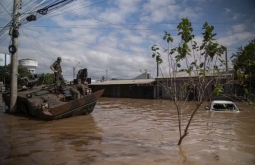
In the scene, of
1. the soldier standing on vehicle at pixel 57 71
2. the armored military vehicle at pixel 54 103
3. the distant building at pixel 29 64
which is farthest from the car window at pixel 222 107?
the distant building at pixel 29 64

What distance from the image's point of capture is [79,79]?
13.9 metres

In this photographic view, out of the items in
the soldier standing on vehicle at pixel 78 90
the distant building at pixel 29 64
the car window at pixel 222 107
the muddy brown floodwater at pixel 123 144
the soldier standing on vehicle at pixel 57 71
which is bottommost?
the muddy brown floodwater at pixel 123 144

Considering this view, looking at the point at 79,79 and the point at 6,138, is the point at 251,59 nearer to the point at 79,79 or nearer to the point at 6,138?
the point at 6,138

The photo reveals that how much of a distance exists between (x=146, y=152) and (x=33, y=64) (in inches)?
2422

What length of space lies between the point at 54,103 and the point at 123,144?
Answer: 6.19 meters

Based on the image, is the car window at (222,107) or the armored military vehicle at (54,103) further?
the car window at (222,107)

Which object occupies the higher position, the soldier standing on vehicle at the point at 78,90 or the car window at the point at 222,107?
the soldier standing on vehicle at the point at 78,90

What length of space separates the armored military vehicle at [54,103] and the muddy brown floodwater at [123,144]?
1.92 ft

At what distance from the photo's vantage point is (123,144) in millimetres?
7293

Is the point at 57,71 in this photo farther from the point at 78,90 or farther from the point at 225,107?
the point at 225,107

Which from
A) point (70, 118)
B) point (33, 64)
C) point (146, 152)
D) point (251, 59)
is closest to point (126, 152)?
point (146, 152)

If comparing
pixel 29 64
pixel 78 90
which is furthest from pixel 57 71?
pixel 29 64

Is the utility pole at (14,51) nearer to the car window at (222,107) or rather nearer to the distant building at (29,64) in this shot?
the car window at (222,107)

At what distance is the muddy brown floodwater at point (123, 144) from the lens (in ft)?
19.3
